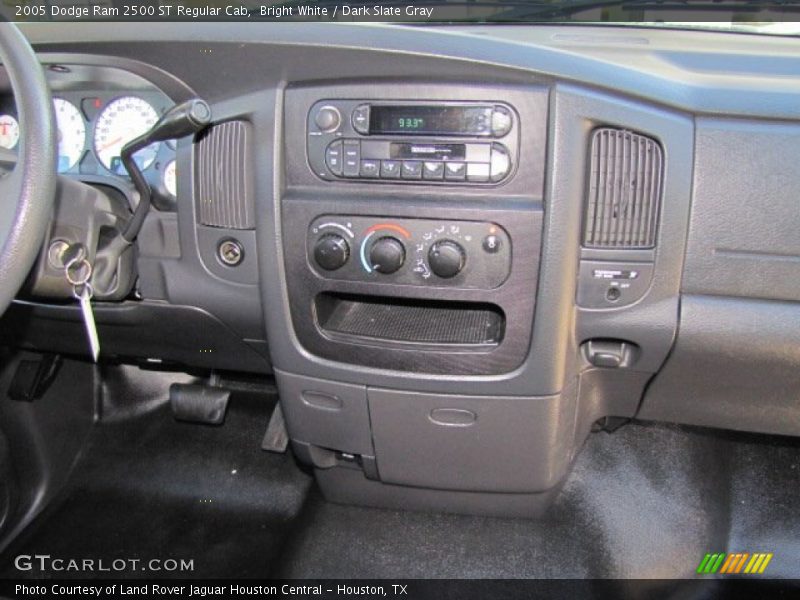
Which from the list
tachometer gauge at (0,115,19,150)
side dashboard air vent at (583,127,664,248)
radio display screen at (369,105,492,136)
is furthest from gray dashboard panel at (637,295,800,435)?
tachometer gauge at (0,115,19,150)

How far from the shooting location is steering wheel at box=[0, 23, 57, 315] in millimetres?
928

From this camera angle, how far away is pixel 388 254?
1222 millimetres

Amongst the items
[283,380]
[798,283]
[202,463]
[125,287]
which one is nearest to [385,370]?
[283,380]

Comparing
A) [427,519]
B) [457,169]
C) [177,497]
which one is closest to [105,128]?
[457,169]

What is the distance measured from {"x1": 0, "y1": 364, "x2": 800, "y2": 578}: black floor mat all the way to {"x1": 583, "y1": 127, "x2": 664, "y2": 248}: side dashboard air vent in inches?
33.8

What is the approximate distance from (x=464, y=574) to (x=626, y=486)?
0.52 metres

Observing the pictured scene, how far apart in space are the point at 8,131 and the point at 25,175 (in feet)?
2.31

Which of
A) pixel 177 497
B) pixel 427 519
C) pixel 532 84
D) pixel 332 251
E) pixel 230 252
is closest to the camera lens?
pixel 532 84

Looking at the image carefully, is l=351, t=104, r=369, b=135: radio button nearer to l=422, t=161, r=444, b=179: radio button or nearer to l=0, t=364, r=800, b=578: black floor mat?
l=422, t=161, r=444, b=179: radio button

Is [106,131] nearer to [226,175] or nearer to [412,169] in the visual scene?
[226,175]

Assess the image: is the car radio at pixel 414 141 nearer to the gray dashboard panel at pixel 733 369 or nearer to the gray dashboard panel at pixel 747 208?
the gray dashboard panel at pixel 747 208

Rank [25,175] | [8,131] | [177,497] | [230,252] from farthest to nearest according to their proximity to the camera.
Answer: [177,497] → [8,131] → [230,252] → [25,175]

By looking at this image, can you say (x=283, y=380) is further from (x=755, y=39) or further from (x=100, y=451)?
(x=755, y=39)

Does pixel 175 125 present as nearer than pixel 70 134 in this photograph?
Yes
